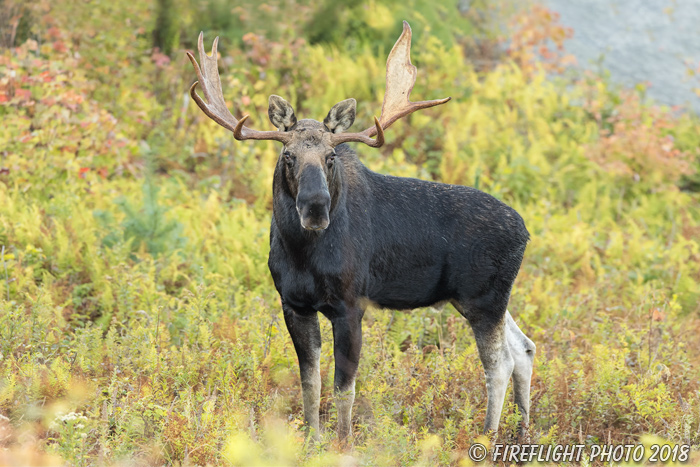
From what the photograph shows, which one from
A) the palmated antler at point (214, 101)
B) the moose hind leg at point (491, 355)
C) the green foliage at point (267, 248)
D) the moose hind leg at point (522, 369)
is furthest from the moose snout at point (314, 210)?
the moose hind leg at point (522, 369)

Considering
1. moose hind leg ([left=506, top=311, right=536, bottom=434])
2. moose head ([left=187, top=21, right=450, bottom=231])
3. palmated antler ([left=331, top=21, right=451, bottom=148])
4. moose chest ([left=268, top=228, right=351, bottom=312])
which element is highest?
palmated antler ([left=331, top=21, right=451, bottom=148])

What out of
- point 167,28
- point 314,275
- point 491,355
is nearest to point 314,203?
point 314,275

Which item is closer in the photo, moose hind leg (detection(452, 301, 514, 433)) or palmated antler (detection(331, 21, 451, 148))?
palmated antler (detection(331, 21, 451, 148))

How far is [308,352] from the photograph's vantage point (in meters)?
5.30

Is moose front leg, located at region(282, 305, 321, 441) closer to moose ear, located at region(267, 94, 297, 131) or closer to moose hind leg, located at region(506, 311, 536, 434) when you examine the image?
moose ear, located at region(267, 94, 297, 131)

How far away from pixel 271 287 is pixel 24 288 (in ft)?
7.67

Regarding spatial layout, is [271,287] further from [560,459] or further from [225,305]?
[560,459]

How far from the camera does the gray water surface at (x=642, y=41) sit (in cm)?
1412

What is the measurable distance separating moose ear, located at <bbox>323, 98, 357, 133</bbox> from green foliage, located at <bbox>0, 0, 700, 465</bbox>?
1.82 metres

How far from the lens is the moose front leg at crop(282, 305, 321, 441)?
17.1 feet

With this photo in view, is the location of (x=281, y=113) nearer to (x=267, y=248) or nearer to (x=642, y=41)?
(x=267, y=248)

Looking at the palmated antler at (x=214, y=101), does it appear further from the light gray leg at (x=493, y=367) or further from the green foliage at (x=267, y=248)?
the light gray leg at (x=493, y=367)

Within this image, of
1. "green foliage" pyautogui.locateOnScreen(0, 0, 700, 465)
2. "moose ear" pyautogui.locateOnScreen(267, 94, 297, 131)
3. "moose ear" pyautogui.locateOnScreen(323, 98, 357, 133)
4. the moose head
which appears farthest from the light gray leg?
"moose ear" pyautogui.locateOnScreen(267, 94, 297, 131)

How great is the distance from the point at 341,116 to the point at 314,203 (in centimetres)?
84
